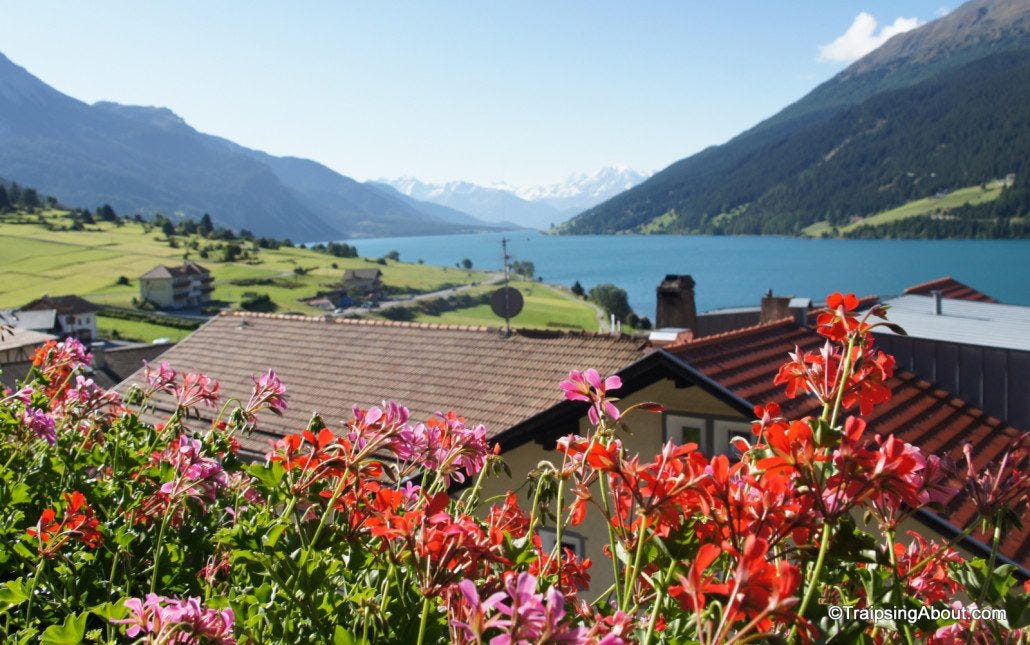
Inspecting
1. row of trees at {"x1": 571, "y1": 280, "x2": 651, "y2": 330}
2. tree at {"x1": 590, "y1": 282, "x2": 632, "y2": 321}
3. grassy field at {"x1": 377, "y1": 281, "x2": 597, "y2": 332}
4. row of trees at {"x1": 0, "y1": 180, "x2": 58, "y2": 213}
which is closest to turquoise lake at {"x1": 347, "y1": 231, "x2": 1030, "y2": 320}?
tree at {"x1": 590, "y1": 282, "x2": 632, "y2": 321}

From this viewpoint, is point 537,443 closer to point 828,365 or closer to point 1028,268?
point 828,365

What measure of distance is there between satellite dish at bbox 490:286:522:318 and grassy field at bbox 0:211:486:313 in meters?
63.6

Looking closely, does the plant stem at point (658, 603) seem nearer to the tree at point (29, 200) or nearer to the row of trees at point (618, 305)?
the row of trees at point (618, 305)

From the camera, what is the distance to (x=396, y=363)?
510 inches

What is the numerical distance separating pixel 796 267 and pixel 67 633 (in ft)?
399

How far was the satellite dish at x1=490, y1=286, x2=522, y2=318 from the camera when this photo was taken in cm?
1402

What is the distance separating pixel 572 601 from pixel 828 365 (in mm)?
621

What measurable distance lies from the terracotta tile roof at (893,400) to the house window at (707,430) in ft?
1.23

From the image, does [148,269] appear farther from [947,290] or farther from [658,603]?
[658,603]

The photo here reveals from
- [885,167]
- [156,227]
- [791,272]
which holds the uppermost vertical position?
[885,167]

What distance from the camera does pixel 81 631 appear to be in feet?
3.77

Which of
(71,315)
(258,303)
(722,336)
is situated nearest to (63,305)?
(71,315)

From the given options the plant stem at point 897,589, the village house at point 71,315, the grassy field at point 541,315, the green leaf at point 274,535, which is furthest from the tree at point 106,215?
the plant stem at point 897,589

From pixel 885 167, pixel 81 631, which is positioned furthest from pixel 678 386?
pixel 885 167
